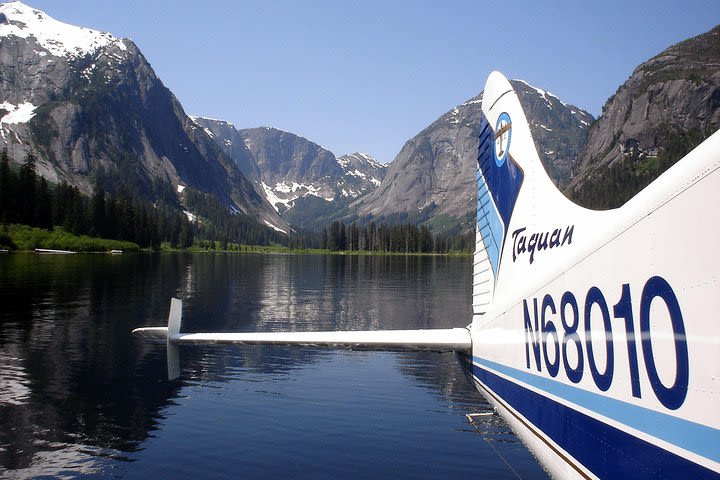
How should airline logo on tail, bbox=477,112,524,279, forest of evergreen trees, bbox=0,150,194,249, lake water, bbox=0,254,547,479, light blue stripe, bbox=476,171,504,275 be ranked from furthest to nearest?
1. forest of evergreen trees, bbox=0,150,194,249
2. lake water, bbox=0,254,547,479
3. light blue stripe, bbox=476,171,504,275
4. airline logo on tail, bbox=477,112,524,279

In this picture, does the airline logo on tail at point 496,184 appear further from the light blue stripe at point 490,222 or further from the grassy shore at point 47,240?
the grassy shore at point 47,240

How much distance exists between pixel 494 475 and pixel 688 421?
296 inches

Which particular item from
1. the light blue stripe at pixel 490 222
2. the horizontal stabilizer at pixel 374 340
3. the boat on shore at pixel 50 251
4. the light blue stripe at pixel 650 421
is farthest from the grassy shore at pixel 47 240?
the light blue stripe at pixel 650 421

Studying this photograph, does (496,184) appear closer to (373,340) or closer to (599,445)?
(373,340)

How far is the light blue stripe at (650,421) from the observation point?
8.98ft

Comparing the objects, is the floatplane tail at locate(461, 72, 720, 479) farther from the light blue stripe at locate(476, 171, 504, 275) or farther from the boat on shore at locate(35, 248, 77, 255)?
the boat on shore at locate(35, 248, 77, 255)

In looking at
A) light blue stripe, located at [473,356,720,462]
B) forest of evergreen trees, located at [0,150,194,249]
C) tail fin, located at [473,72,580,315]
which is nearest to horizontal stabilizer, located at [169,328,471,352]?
tail fin, located at [473,72,580,315]

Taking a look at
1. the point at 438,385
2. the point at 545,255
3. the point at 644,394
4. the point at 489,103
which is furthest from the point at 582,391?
the point at 438,385

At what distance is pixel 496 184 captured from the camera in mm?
7016

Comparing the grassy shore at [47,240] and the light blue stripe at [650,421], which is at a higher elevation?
the grassy shore at [47,240]

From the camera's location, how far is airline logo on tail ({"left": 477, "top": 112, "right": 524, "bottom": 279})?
21.4 ft

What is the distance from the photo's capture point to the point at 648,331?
3.27m

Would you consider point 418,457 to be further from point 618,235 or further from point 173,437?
point 618,235

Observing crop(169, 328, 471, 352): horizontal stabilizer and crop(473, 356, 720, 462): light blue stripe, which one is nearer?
crop(473, 356, 720, 462): light blue stripe
